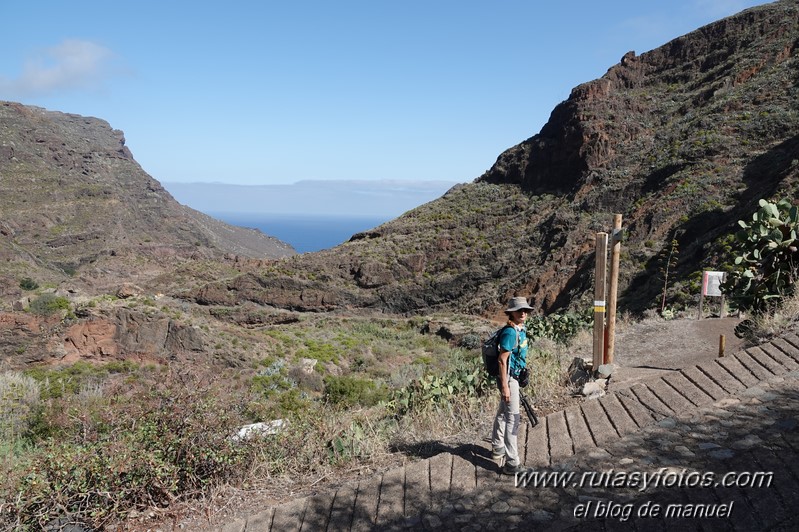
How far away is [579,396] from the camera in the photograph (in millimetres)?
5613

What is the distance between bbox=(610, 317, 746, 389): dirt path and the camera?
6906 mm

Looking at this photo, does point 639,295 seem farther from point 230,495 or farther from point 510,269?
point 230,495

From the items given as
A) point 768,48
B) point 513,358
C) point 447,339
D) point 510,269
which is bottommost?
point 447,339

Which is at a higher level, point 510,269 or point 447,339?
point 510,269

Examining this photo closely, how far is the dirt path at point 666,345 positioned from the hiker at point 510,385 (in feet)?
6.84

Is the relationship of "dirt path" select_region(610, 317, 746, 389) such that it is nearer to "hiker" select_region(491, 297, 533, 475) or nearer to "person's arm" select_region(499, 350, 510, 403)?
"hiker" select_region(491, 297, 533, 475)

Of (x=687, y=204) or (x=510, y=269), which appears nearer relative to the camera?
(x=687, y=204)

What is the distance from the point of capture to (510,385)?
4043 millimetres

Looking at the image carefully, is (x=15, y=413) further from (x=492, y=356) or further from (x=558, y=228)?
(x=558, y=228)

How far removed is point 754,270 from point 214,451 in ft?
25.0

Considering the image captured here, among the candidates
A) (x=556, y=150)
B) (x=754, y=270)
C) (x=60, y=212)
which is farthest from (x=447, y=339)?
(x=60, y=212)

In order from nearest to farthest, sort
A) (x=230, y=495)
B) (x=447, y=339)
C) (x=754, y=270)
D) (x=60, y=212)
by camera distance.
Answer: (x=230, y=495), (x=754, y=270), (x=447, y=339), (x=60, y=212)

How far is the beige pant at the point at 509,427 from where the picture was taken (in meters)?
3.94

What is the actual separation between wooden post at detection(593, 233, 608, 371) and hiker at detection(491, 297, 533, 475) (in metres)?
1.93
